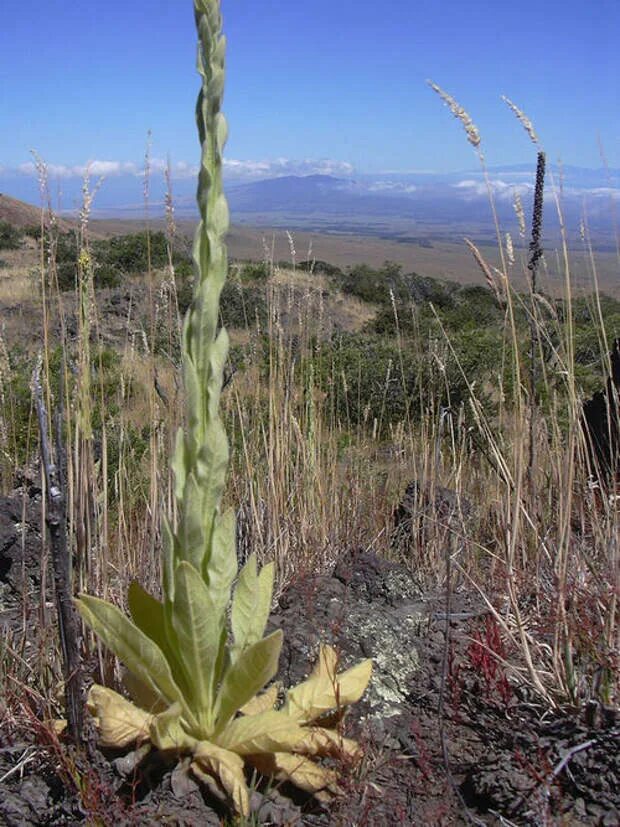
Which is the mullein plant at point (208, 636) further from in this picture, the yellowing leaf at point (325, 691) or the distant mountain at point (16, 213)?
the distant mountain at point (16, 213)

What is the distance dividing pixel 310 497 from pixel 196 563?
1527 millimetres

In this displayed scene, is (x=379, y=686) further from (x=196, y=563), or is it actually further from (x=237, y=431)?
(x=237, y=431)

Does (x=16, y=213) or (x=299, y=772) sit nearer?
(x=299, y=772)

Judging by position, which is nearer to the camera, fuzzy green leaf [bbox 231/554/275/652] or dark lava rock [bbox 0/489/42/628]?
fuzzy green leaf [bbox 231/554/275/652]

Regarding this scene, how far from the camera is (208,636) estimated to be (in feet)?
5.86

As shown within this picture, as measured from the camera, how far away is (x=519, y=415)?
225 centimetres

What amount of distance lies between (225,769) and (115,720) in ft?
0.94

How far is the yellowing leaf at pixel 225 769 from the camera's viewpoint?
1.65 metres

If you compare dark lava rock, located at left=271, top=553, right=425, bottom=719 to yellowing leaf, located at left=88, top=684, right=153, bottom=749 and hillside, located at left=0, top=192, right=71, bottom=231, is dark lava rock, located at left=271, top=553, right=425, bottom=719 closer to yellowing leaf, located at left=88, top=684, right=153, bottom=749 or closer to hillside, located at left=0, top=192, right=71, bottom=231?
yellowing leaf, located at left=88, top=684, right=153, bottom=749

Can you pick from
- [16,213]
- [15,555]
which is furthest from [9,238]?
[15,555]

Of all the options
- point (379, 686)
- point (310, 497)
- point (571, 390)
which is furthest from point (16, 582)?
point (571, 390)

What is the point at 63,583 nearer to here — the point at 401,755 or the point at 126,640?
the point at 126,640

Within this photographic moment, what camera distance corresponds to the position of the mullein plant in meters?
1.63

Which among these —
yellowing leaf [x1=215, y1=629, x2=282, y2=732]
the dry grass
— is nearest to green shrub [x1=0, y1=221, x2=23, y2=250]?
the dry grass
